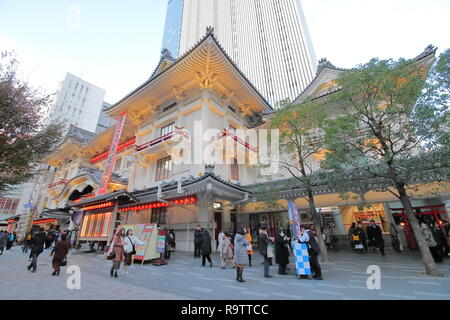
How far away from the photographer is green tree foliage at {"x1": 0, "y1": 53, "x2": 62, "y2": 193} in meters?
9.86

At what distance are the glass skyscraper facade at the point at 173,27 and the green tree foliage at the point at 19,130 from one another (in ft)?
175

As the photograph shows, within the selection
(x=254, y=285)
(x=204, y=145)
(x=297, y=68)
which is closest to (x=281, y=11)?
(x=297, y=68)

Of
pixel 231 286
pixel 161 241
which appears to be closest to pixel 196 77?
pixel 161 241

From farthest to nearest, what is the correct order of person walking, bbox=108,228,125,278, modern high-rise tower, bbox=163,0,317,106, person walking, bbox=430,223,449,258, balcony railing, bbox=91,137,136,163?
modern high-rise tower, bbox=163,0,317,106 < balcony railing, bbox=91,137,136,163 < person walking, bbox=430,223,449,258 < person walking, bbox=108,228,125,278

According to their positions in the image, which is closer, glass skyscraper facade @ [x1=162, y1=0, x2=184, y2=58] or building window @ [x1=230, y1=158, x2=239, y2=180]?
building window @ [x1=230, y1=158, x2=239, y2=180]

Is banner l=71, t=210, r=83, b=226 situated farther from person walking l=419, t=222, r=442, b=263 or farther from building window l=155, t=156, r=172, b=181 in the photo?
person walking l=419, t=222, r=442, b=263

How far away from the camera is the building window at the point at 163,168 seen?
15508mm

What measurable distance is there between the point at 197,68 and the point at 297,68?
Result: 44855 millimetres

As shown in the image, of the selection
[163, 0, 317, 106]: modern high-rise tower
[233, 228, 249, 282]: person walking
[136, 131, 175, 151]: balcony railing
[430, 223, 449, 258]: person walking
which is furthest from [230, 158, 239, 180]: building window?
[163, 0, 317, 106]: modern high-rise tower

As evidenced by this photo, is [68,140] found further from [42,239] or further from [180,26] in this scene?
[180,26]

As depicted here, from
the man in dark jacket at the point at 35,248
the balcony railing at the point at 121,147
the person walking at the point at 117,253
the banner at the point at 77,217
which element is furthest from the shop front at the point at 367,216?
the balcony railing at the point at 121,147

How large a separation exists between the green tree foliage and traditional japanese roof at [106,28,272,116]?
268 inches

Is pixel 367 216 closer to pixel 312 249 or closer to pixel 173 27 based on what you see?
pixel 312 249

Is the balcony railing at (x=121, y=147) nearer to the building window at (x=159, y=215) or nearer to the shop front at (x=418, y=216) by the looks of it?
the building window at (x=159, y=215)
